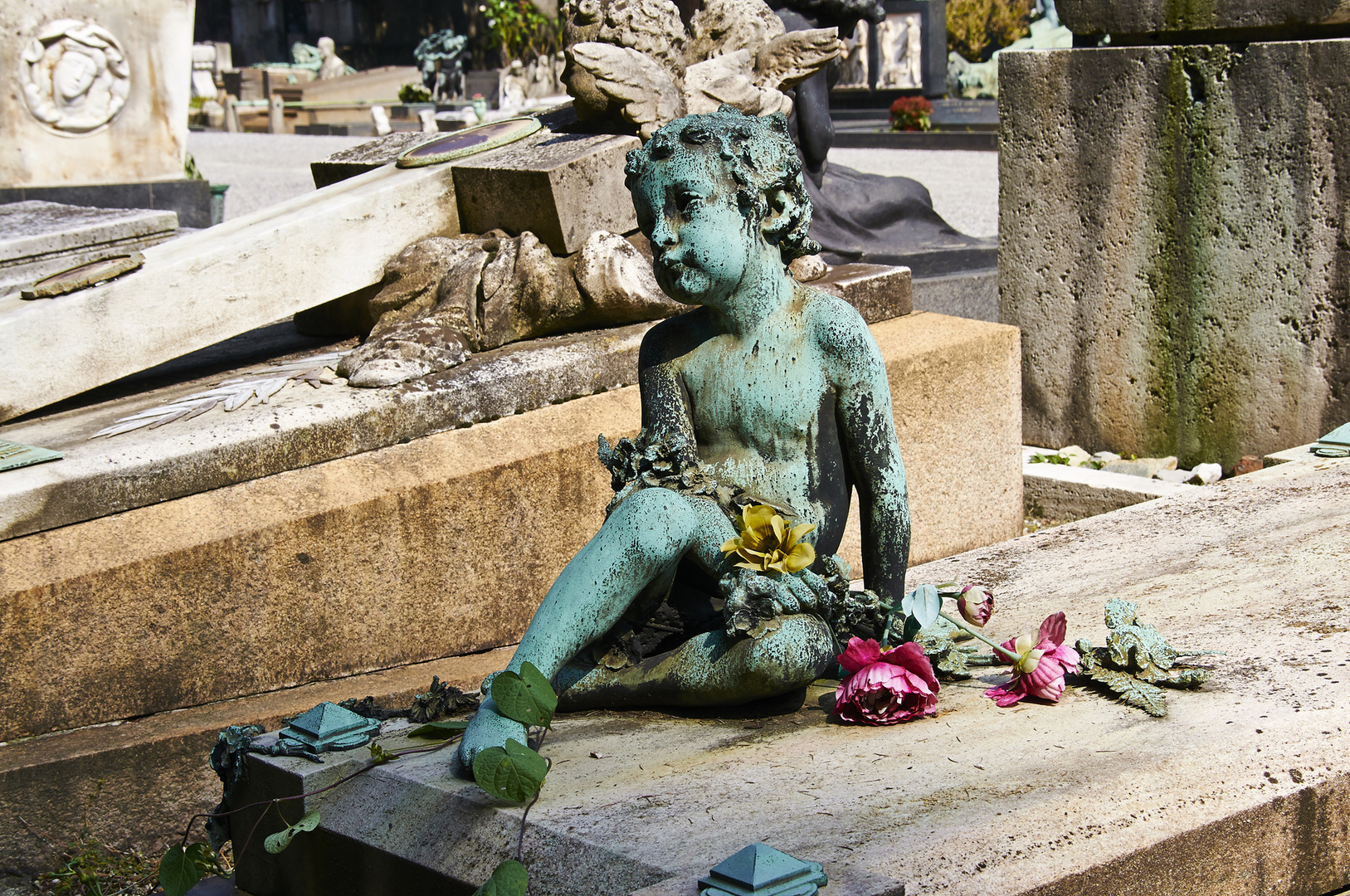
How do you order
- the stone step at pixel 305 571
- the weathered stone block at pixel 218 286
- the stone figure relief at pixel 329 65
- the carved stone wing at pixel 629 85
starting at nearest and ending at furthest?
1. the stone step at pixel 305 571
2. the weathered stone block at pixel 218 286
3. the carved stone wing at pixel 629 85
4. the stone figure relief at pixel 329 65

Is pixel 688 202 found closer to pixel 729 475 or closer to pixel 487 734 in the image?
pixel 729 475

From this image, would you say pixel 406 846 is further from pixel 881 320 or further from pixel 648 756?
pixel 881 320

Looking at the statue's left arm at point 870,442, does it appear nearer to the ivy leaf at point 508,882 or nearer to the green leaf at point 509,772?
the green leaf at point 509,772

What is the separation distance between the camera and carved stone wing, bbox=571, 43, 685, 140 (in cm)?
421

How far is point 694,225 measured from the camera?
7.29 ft

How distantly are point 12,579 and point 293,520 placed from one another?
62cm

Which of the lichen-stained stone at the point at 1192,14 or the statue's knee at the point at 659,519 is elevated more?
the lichen-stained stone at the point at 1192,14

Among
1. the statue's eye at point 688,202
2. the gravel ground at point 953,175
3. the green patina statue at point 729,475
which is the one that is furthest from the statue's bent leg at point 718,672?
the gravel ground at point 953,175

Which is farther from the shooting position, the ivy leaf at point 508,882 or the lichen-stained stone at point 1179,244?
the lichen-stained stone at point 1179,244

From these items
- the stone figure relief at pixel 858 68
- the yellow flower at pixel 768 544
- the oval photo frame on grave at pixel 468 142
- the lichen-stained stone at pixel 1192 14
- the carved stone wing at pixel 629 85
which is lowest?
the yellow flower at pixel 768 544

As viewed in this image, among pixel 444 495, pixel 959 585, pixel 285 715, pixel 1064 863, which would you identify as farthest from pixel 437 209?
pixel 1064 863

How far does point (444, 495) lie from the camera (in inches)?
137

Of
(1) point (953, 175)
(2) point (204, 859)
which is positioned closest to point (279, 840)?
(2) point (204, 859)

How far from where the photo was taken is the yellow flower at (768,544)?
2166mm
